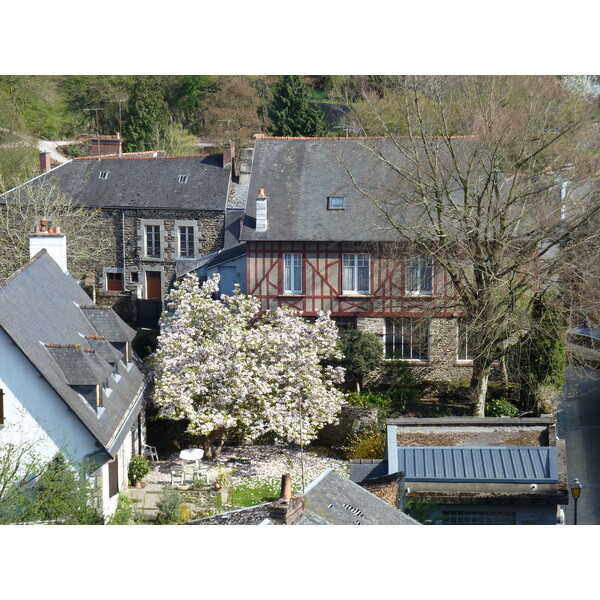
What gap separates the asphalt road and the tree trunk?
1.35 metres

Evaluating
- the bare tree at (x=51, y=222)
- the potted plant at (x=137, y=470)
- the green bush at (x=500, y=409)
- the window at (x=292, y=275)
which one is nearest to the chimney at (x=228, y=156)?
the bare tree at (x=51, y=222)

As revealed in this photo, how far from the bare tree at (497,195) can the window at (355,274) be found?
1092mm

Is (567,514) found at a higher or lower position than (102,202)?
lower

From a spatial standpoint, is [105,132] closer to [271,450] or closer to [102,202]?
[102,202]

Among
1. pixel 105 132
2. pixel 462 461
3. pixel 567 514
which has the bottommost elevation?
pixel 567 514

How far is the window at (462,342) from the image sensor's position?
1712cm

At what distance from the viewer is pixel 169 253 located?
20.0m

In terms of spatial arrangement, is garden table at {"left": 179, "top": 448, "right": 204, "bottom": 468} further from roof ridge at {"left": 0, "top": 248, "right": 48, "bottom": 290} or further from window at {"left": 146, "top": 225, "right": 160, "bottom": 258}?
window at {"left": 146, "top": 225, "right": 160, "bottom": 258}

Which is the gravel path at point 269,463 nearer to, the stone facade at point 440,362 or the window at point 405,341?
the stone facade at point 440,362

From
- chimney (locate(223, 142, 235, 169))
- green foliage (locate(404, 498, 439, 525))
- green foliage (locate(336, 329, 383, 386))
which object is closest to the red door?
green foliage (locate(336, 329, 383, 386))

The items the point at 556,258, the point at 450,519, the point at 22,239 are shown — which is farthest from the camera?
the point at 22,239

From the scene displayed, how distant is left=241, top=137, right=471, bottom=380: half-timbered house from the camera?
17.5m

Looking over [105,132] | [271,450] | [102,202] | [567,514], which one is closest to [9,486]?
[271,450]
